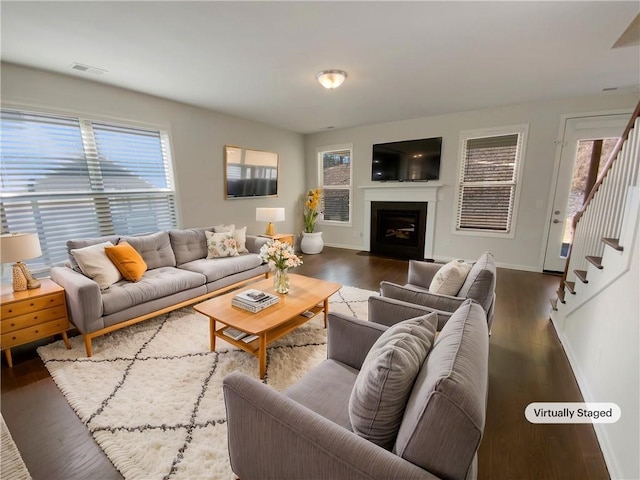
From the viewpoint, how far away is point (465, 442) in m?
0.71

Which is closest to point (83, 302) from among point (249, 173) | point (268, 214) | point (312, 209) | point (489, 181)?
point (268, 214)

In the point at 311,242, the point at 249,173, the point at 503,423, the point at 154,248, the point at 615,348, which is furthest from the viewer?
the point at 311,242

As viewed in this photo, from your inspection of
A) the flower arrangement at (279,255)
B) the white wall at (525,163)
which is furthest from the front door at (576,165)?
the flower arrangement at (279,255)

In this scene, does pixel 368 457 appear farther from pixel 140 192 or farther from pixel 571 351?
pixel 140 192

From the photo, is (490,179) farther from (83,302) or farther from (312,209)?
(83,302)

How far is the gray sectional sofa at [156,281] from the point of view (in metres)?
2.27

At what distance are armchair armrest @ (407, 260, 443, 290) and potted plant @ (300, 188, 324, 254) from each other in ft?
10.8

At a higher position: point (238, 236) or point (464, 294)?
point (238, 236)

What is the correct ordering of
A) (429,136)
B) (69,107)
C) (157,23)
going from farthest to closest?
(429,136) < (69,107) < (157,23)

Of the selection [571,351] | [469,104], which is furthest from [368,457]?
[469,104]

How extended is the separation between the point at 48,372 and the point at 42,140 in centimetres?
230

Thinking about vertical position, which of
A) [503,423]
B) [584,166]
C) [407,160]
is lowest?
[503,423]

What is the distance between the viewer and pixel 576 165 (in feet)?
13.1

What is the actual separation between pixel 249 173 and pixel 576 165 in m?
5.08
